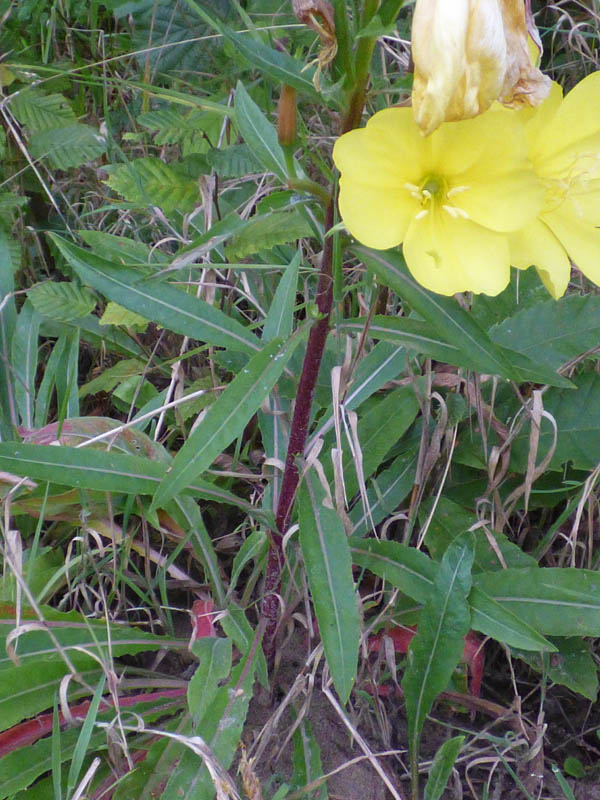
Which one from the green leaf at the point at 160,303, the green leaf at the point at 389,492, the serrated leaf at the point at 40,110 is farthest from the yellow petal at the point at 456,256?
the serrated leaf at the point at 40,110

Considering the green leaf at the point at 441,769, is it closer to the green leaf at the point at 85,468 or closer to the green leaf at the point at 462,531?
the green leaf at the point at 462,531

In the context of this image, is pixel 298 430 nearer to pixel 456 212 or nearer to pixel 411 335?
pixel 411 335

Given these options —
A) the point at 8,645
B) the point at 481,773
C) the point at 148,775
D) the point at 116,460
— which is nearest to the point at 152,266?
the point at 116,460

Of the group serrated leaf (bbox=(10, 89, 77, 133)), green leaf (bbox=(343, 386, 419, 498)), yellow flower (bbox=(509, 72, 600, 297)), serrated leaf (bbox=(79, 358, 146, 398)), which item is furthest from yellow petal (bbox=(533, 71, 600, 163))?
serrated leaf (bbox=(10, 89, 77, 133))

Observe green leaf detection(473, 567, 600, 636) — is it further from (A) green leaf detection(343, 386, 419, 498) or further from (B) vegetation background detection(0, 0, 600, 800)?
(A) green leaf detection(343, 386, 419, 498)

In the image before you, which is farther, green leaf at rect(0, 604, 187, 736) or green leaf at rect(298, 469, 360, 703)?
green leaf at rect(0, 604, 187, 736)

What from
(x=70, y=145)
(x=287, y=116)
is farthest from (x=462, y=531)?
(x=70, y=145)

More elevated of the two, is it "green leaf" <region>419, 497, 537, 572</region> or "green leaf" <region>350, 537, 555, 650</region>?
"green leaf" <region>350, 537, 555, 650</region>
